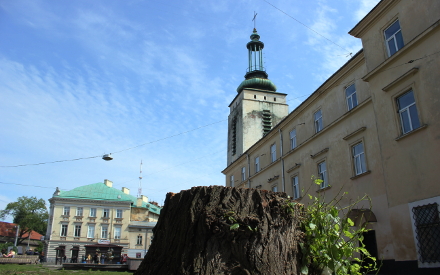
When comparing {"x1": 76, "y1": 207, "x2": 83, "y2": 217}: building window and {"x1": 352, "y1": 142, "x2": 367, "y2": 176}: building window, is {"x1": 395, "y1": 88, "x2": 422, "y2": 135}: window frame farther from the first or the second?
{"x1": 76, "y1": 207, "x2": 83, "y2": 217}: building window

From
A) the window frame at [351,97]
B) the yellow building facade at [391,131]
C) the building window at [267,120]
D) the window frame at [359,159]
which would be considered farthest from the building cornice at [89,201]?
the window frame at [359,159]

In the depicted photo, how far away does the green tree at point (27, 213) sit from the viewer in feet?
239

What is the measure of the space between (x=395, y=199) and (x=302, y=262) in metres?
10.1

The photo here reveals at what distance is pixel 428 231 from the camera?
414 inches

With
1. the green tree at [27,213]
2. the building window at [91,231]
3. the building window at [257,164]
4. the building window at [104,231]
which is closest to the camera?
the building window at [257,164]

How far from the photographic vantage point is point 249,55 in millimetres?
53438

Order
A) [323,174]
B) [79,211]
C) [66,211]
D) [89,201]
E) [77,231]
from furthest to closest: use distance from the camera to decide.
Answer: [89,201] < [79,211] < [66,211] < [77,231] < [323,174]

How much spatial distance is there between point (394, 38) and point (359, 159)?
5823 millimetres

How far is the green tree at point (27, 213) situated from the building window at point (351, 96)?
241ft

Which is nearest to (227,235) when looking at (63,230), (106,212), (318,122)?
(318,122)

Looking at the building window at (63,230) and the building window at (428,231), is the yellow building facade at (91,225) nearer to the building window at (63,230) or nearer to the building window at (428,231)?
the building window at (63,230)

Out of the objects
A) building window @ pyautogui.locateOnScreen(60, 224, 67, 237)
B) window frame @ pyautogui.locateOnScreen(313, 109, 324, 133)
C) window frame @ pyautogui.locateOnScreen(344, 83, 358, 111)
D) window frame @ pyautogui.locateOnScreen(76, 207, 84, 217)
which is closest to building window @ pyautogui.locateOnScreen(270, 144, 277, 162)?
window frame @ pyautogui.locateOnScreen(313, 109, 324, 133)

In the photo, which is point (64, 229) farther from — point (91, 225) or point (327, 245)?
point (327, 245)

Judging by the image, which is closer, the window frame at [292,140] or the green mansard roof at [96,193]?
the window frame at [292,140]
